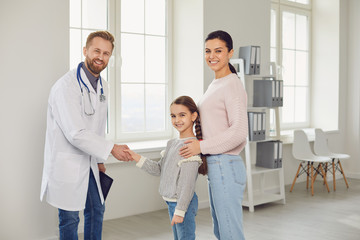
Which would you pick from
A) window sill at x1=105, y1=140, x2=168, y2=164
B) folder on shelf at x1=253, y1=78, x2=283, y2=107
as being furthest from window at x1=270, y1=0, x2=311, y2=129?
window sill at x1=105, y1=140, x2=168, y2=164

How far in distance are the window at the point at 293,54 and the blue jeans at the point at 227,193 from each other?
14.1ft

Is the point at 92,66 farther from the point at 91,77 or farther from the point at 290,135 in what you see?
the point at 290,135

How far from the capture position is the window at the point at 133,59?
4.28 metres

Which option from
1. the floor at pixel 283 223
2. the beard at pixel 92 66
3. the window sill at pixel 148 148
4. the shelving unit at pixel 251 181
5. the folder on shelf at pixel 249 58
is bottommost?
the floor at pixel 283 223

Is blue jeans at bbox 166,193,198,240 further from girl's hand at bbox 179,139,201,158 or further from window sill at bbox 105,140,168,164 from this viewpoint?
window sill at bbox 105,140,168,164

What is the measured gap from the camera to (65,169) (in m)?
2.54

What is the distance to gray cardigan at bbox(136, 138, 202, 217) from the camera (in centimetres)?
221

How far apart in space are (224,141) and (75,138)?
85cm

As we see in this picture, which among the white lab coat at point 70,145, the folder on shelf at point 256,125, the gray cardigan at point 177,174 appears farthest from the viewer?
the folder on shelf at point 256,125

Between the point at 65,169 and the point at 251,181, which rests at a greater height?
the point at 65,169

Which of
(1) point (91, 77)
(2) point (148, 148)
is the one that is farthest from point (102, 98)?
(2) point (148, 148)

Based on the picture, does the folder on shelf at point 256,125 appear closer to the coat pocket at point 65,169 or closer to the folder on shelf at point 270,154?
the folder on shelf at point 270,154

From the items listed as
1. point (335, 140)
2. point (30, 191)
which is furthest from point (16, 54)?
point (335, 140)

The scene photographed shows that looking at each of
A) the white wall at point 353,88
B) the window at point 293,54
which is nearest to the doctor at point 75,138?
the window at point 293,54
